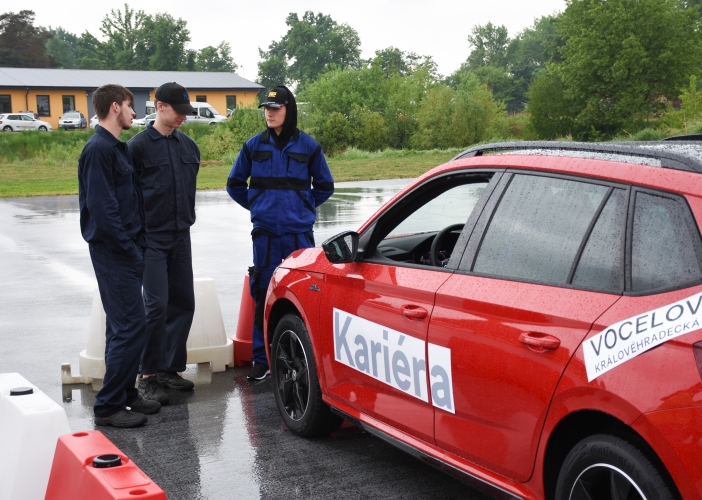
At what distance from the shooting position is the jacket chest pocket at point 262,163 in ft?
21.3

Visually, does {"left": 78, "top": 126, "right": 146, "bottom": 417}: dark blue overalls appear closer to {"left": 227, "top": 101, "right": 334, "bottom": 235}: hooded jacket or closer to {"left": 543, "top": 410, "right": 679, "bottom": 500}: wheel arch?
{"left": 227, "top": 101, "right": 334, "bottom": 235}: hooded jacket

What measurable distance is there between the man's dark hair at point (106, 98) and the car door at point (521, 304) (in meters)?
→ 2.70

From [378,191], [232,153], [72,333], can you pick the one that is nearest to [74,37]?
[232,153]

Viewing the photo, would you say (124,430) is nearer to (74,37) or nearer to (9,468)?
(9,468)

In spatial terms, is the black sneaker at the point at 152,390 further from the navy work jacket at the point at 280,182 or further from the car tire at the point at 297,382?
the navy work jacket at the point at 280,182

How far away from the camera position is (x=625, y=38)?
70.8 metres

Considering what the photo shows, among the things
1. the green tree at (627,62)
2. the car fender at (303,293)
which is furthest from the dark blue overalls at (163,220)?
the green tree at (627,62)

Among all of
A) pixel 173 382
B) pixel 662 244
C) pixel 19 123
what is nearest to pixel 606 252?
pixel 662 244

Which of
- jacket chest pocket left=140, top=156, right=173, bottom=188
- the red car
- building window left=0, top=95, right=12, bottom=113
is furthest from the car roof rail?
building window left=0, top=95, right=12, bottom=113

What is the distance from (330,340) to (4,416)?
5.48 feet

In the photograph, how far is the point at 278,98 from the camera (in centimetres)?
661

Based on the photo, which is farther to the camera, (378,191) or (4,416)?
(378,191)

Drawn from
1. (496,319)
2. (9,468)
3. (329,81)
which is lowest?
(9,468)

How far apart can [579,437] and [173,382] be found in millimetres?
3873
